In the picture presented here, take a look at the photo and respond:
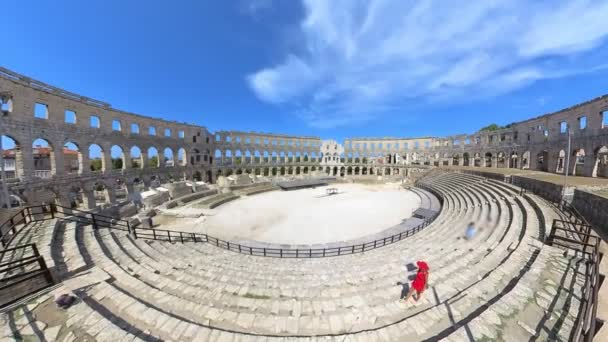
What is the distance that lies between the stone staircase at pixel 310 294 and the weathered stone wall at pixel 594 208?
1.40 m

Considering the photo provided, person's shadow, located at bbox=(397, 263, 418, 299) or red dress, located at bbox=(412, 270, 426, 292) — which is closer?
red dress, located at bbox=(412, 270, 426, 292)

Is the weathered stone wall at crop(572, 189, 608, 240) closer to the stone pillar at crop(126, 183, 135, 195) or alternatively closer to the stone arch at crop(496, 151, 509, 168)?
the stone arch at crop(496, 151, 509, 168)

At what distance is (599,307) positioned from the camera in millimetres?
4930

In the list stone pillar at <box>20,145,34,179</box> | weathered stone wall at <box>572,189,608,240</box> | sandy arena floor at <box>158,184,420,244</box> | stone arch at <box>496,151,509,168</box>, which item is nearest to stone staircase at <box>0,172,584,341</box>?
weathered stone wall at <box>572,189,608,240</box>

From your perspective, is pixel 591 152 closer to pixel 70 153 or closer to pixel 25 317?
pixel 25 317

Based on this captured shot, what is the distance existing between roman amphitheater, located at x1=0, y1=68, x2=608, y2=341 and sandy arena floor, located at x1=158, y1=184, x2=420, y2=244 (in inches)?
8.8

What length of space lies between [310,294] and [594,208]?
14451mm

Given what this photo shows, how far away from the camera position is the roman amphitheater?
464 centimetres

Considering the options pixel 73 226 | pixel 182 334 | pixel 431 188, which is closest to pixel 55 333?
pixel 182 334

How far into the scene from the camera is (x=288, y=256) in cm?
1202

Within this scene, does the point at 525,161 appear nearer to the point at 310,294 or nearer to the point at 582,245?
the point at 582,245

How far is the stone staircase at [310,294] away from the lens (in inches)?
175

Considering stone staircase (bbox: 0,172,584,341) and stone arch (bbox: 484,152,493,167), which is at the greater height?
stone arch (bbox: 484,152,493,167)

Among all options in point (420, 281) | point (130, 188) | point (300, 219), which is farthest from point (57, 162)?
point (420, 281)
